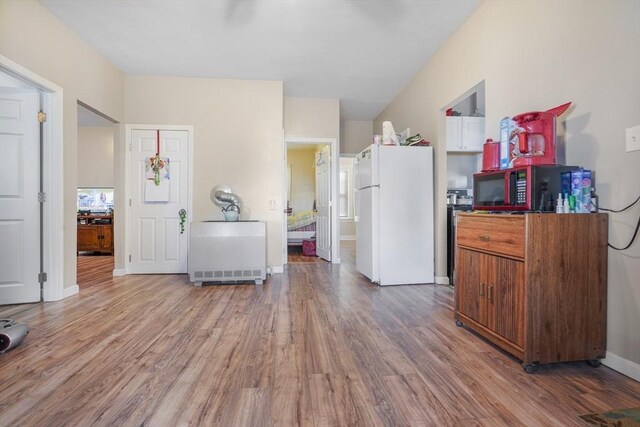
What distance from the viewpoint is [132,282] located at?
3.75 m

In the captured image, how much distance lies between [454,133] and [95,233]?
6840mm

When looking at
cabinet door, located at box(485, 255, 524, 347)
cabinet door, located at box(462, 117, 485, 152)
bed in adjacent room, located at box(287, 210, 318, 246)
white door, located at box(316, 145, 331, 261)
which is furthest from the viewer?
bed in adjacent room, located at box(287, 210, 318, 246)

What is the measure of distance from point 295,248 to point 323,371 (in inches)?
209

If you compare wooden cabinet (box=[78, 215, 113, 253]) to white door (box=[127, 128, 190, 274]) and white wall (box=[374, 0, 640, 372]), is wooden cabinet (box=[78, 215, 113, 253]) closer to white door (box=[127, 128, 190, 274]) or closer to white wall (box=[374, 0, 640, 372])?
A: white door (box=[127, 128, 190, 274])

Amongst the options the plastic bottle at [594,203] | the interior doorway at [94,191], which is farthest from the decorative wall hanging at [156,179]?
the plastic bottle at [594,203]

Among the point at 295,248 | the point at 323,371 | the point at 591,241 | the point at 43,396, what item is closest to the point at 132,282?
the point at 43,396

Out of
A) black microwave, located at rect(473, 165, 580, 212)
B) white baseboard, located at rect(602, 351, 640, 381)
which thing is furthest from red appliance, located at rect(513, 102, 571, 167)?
white baseboard, located at rect(602, 351, 640, 381)

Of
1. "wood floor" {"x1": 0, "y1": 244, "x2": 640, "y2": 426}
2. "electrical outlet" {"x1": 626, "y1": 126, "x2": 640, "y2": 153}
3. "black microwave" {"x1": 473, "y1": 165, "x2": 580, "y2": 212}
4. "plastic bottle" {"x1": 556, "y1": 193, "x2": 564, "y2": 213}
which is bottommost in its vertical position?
"wood floor" {"x1": 0, "y1": 244, "x2": 640, "y2": 426}

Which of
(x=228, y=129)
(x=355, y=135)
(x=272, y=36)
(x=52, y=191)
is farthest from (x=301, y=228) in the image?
(x=52, y=191)

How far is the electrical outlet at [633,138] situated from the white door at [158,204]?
4.45 metres

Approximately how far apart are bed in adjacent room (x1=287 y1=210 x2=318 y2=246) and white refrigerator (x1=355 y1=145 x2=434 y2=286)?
2.76 metres

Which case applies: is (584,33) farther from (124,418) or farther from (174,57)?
(174,57)

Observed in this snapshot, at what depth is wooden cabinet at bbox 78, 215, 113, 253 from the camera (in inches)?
237

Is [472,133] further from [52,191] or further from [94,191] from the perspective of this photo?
[94,191]
